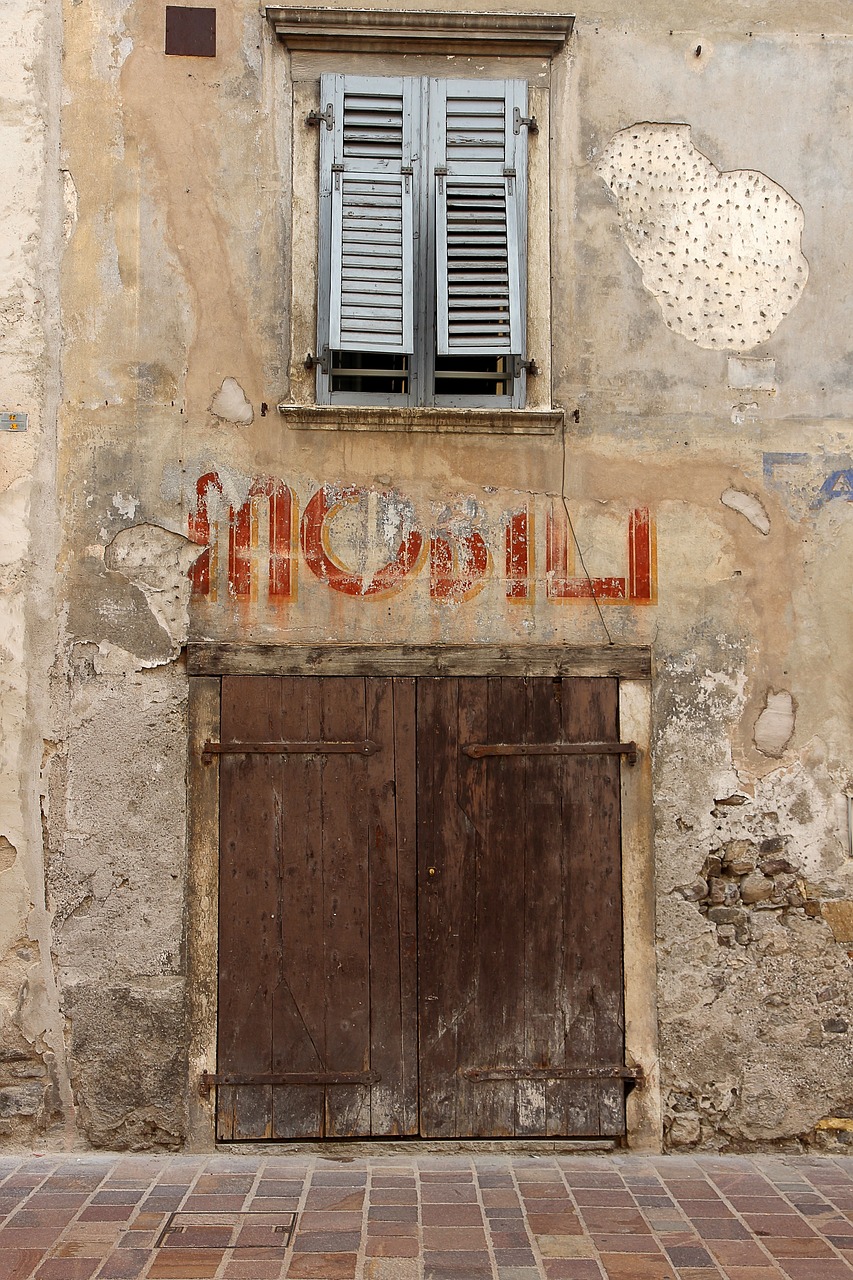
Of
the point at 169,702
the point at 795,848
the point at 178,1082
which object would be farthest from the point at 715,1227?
the point at 169,702

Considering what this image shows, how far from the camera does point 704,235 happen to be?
5164 millimetres

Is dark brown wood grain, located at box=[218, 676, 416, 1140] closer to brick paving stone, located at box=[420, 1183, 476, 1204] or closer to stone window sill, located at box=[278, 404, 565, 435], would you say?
brick paving stone, located at box=[420, 1183, 476, 1204]

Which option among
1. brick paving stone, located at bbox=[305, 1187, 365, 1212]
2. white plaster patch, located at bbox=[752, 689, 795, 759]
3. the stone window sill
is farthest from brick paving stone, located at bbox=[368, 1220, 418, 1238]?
the stone window sill

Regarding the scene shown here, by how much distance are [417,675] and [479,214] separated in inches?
86.5

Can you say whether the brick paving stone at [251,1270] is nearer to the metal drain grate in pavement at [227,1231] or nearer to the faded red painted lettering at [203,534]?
the metal drain grate in pavement at [227,1231]

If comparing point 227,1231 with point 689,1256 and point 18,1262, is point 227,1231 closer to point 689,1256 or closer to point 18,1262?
point 18,1262

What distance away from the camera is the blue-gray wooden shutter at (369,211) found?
491 cm

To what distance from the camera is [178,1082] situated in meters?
4.79

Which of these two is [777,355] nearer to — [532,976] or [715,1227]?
[532,976]

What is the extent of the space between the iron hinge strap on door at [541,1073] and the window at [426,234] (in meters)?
3.05

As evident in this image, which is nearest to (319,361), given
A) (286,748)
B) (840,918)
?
(286,748)

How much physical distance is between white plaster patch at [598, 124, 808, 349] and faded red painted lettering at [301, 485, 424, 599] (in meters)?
1.68

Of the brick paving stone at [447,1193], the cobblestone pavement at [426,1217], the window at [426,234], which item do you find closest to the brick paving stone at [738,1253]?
the cobblestone pavement at [426,1217]

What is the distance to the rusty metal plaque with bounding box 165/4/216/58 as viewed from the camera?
16.7 ft
